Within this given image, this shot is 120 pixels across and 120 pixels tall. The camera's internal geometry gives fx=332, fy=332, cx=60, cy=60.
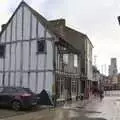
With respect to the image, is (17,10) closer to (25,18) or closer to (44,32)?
(25,18)

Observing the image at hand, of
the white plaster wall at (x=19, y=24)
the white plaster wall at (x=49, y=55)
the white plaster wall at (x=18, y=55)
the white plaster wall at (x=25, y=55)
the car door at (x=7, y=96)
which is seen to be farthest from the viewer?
the white plaster wall at (x=19, y=24)

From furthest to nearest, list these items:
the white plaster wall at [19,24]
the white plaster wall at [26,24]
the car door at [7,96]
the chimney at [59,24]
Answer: the chimney at [59,24] < the white plaster wall at [19,24] < the white plaster wall at [26,24] < the car door at [7,96]

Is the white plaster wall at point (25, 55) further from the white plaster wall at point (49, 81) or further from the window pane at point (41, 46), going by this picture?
the white plaster wall at point (49, 81)

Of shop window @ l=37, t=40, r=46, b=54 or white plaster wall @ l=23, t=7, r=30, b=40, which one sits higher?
white plaster wall @ l=23, t=7, r=30, b=40

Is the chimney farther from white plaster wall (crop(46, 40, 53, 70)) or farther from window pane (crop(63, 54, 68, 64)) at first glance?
white plaster wall (crop(46, 40, 53, 70))

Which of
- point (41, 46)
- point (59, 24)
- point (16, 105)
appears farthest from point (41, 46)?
point (59, 24)

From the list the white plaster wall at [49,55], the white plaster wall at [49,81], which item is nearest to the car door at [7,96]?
the white plaster wall at [49,81]

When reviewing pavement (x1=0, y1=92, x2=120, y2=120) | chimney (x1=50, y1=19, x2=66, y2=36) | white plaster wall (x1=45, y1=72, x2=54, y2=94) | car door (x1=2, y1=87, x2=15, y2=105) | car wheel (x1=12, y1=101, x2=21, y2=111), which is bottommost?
pavement (x1=0, y1=92, x2=120, y2=120)

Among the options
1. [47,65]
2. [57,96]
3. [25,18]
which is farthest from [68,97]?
[25,18]

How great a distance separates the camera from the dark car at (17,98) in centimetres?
2306

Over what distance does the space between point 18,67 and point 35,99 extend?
24.8 feet

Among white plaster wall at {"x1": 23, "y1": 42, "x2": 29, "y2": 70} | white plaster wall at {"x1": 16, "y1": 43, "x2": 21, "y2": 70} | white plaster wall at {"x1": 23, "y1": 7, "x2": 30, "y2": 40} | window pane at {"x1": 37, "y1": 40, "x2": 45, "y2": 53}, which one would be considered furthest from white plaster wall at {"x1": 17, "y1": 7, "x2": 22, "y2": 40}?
window pane at {"x1": 37, "y1": 40, "x2": 45, "y2": 53}

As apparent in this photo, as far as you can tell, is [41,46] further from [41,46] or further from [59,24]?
[59,24]

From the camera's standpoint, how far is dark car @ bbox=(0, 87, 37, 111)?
23.1 meters
